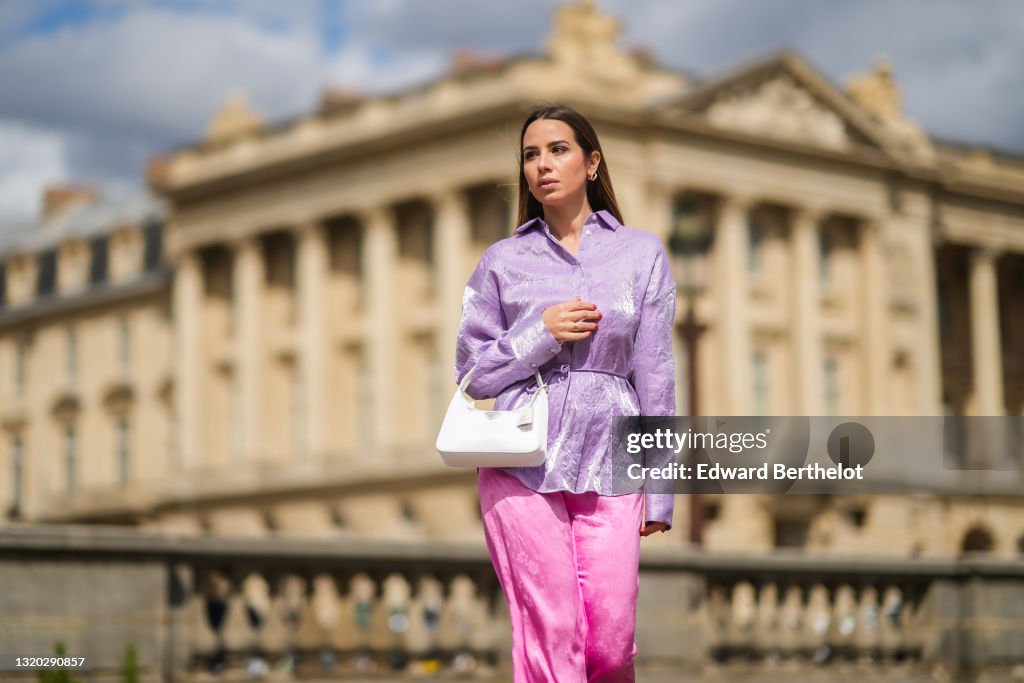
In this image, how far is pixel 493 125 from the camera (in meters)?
57.2

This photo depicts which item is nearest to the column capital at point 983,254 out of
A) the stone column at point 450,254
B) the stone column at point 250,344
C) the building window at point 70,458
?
the stone column at point 450,254

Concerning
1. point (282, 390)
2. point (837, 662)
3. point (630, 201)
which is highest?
point (630, 201)

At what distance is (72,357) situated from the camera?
77500 mm

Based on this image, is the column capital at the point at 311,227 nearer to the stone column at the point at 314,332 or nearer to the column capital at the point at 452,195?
the stone column at the point at 314,332

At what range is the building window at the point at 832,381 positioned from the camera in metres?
63.0

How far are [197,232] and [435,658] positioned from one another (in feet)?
174

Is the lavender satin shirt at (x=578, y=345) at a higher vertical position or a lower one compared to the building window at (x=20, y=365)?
lower

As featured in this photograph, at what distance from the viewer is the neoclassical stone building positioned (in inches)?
2302

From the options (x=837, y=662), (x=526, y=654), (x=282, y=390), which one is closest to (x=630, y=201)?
(x=282, y=390)

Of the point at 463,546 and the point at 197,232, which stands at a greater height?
the point at 197,232

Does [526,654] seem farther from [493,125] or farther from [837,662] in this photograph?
[493,125]

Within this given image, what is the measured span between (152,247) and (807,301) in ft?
82.8

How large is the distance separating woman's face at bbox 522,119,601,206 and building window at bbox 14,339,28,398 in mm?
75335

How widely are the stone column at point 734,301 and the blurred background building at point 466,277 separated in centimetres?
7
